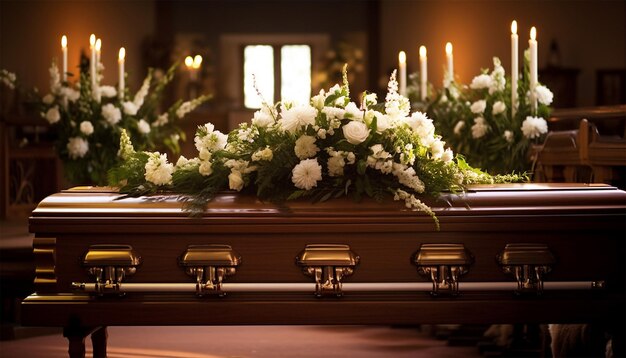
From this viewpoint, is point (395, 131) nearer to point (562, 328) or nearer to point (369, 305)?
point (369, 305)

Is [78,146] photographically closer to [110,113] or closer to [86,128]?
[86,128]

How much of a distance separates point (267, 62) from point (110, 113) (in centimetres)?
1117

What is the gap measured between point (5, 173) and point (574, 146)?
4398 millimetres

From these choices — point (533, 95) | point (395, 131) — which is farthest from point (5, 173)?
point (395, 131)

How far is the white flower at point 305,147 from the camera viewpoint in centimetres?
251

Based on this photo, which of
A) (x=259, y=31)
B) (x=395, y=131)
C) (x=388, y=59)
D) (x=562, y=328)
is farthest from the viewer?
(x=259, y=31)

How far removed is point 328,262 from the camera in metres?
2.42

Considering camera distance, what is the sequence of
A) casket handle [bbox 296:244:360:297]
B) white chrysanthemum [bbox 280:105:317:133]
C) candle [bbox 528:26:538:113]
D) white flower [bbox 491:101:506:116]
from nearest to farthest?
casket handle [bbox 296:244:360:297]
white chrysanthemum [bbox 280:105:317:133]
candle [bbox 528:26:538:113]
white flower [bbox 491:101:506:116]

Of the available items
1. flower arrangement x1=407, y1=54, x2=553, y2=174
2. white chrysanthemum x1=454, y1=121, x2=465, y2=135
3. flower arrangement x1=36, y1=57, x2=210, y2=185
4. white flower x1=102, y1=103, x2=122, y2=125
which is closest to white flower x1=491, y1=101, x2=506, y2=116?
flower arrangement x1=407, y1=54, x2=553, y2=174

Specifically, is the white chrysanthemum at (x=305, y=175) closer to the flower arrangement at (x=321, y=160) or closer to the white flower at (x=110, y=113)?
the flower arrangement at (x=321, y=160)

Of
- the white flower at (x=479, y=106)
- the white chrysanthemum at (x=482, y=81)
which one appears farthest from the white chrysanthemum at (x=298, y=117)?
the white chrysanthemum at (x=482, y=81)

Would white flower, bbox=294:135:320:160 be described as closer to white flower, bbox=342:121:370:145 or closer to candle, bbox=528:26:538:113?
white flower, bbox=342:121:370:145

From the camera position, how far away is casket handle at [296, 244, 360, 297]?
95.5 inches

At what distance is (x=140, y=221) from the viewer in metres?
2.42
